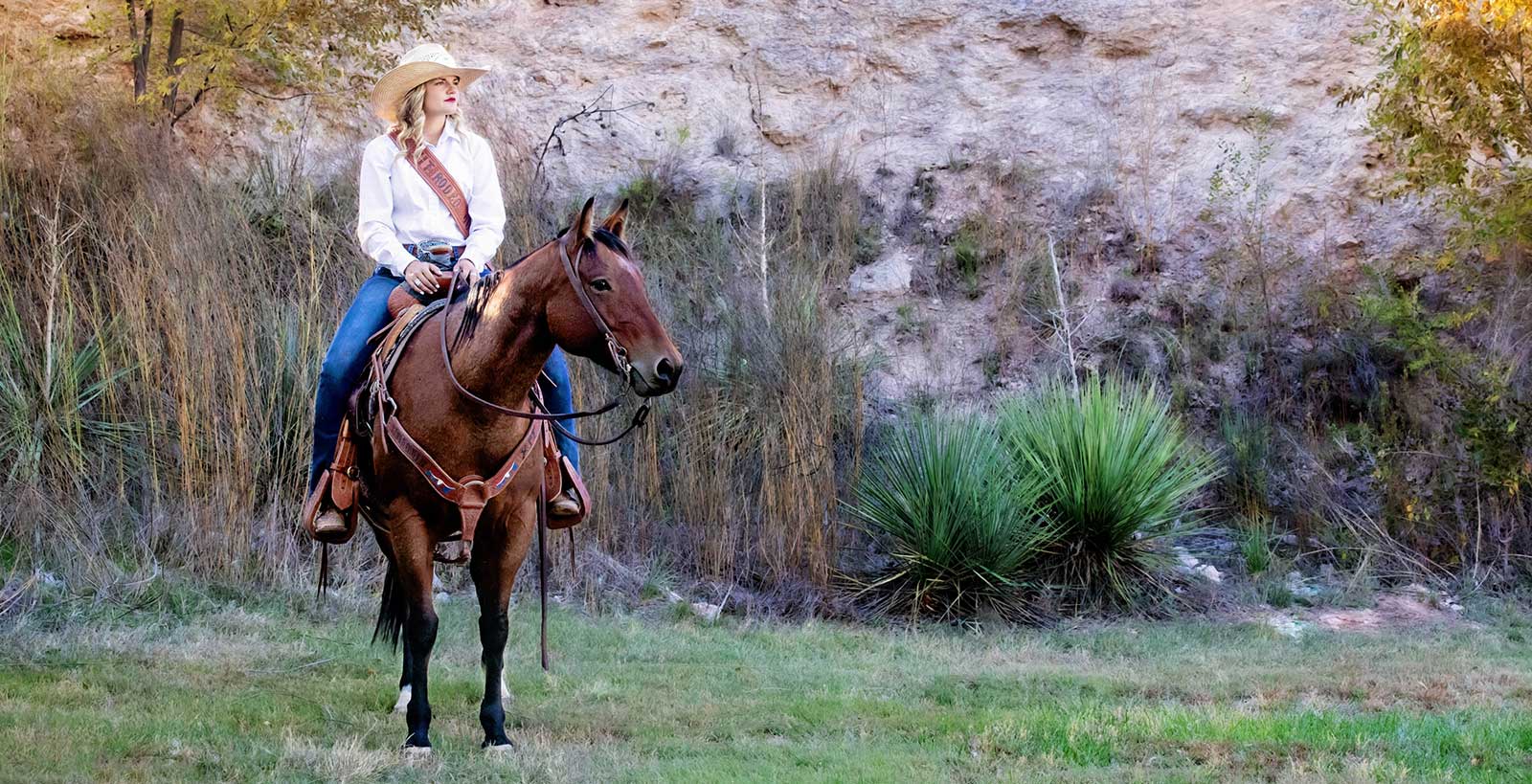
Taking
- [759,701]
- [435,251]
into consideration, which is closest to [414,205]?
[435,251]

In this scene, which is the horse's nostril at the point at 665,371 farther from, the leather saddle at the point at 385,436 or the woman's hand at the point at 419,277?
the woman's hand at the point at 419,277

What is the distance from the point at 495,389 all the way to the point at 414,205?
1.31 meters

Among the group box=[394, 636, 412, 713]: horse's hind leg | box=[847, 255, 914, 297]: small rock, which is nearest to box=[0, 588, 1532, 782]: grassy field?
box=[394, 636, 412, 713]: horse's hind leg

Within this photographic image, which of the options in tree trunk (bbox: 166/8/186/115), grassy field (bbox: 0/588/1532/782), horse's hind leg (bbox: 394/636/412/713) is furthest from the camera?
tree trunk (bbox: 166/8/186/115)

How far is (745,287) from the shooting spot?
12.1m

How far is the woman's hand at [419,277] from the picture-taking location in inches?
244

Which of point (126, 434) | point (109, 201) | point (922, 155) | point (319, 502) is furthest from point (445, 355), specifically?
point (922, 155)

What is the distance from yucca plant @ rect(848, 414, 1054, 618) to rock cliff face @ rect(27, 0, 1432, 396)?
4.63m

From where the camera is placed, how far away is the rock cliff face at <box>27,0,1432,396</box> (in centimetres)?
1534

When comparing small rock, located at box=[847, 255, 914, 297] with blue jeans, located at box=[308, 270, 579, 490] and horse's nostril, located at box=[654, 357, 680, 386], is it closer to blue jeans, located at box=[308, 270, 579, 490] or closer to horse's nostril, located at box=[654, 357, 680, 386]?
blue jeans, located at box=[308, 270, 579, 490]

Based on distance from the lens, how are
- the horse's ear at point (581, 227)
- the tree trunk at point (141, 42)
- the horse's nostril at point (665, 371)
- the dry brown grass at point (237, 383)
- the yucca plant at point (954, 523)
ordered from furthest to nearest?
the tree trunk at point (141, 42)
the yucca plant at point (954, 523)
the dry brown grass at point (237, 383)
the horse's ear at point (581, 227)
the horse's nostril at point (665, 371)

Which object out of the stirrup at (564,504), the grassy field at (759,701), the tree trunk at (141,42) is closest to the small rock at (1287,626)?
the grassy field at (759,701)

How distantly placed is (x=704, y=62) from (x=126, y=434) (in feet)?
27.7

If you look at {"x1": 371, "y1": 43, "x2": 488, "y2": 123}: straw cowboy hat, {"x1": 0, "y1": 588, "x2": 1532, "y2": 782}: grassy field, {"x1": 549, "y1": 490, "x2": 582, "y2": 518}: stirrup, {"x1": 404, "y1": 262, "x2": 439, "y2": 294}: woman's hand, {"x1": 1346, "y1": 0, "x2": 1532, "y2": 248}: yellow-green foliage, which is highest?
{"x1": 1346, "y1": 0, "x2": 1532, "y2": 248}: yellow-green foliage
